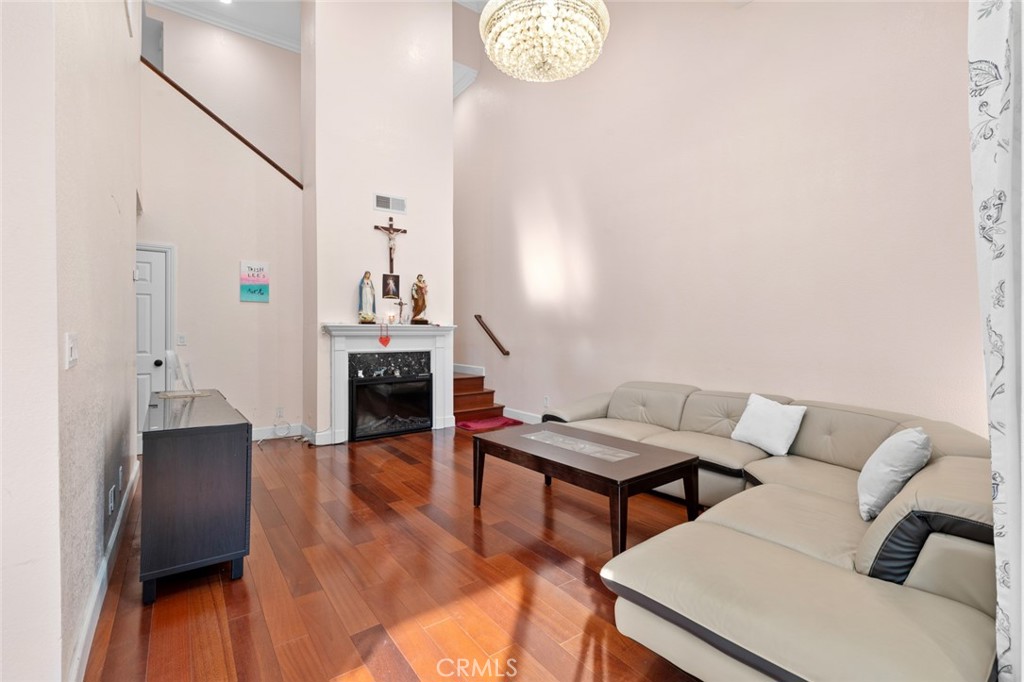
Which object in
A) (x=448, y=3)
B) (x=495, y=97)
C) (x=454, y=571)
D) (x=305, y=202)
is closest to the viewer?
(x=454, y=571)

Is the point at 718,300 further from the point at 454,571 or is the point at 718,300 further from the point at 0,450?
the point at 0,450

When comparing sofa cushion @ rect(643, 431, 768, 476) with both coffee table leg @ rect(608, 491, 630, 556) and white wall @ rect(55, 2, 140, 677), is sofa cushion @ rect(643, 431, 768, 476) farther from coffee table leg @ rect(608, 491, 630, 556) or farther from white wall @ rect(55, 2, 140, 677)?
white wall @ rect(55, 2, 140, 677)

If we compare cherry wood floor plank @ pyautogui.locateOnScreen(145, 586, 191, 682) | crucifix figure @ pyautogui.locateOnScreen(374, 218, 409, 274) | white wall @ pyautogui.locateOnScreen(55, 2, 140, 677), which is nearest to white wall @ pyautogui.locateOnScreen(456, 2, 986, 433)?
crucifix figure @ pyautogui.locateOnScreen(374, 218, 409, 274)

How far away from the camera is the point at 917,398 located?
3068mm

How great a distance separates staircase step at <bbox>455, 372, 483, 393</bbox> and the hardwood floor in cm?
295

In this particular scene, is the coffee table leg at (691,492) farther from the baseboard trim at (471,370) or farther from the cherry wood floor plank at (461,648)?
the baseboard trim at (471,370)

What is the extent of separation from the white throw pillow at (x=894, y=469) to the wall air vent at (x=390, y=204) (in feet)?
16.2

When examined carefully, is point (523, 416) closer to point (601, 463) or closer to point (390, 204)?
point (390, 204)

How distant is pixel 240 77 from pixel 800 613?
834 centimetres

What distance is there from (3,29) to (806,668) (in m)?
2.78

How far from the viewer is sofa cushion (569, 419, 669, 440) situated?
3668 millimetres

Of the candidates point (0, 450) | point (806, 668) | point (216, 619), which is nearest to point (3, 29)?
point (0, 450)

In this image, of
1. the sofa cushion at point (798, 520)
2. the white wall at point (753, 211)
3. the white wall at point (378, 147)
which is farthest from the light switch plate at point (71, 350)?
the white wall at point (753, 211)

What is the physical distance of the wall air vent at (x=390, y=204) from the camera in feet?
17.5
